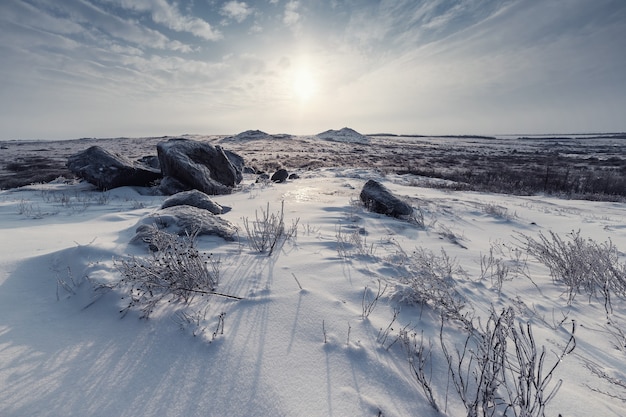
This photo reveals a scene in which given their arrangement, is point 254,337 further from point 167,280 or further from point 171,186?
point 171,186

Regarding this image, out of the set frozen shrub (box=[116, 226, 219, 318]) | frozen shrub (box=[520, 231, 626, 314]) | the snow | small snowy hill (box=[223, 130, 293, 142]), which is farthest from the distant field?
small snowy hill (box=[223, 130, 293, 142])

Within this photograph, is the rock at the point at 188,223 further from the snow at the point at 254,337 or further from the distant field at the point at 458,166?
the distant field at the point at 458,166

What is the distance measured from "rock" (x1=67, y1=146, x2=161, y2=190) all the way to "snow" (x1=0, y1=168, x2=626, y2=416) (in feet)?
16.5

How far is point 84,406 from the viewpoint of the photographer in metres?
1.39

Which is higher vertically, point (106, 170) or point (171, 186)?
point (106, 170)

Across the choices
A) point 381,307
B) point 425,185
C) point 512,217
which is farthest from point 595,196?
point 381,307

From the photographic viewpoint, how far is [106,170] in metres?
8.40

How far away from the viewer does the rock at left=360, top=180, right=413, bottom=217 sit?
6.15 m

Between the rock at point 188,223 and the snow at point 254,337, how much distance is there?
0.17 metres

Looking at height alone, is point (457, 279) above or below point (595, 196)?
above

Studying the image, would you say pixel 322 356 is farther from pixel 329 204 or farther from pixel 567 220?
pixel 567 220

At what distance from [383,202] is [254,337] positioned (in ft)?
16.1

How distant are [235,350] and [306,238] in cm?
249

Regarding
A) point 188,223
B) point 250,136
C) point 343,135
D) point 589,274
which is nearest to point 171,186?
point 188,223
